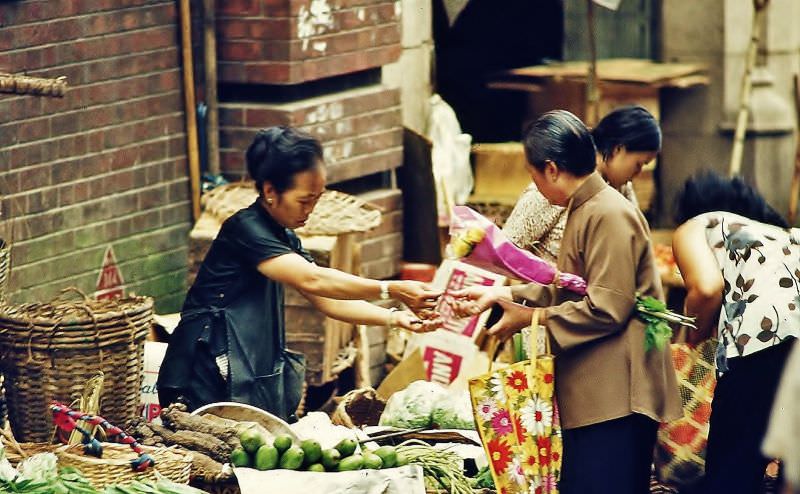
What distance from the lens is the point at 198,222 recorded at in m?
7.97

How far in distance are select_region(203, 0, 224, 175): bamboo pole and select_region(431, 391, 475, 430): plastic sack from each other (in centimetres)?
244

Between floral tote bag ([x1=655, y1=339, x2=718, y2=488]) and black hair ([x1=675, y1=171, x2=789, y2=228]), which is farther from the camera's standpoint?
floral tote bag ([x1=655, y1=339, x2=718, y2=488])

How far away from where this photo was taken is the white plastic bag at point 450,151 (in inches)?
390

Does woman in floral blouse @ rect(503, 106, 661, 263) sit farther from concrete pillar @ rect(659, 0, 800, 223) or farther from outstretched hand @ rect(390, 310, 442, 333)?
concrete pillar @ rect(659, 0, 800, 223)

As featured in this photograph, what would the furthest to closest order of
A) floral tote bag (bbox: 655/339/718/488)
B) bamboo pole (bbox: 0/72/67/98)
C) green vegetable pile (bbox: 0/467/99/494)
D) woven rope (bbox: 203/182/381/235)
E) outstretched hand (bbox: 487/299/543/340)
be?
woven rope (bbox: 203/182/381/235) < floral tote bag (bbox: 655/339/718/488) < bamboo pole (bbox: 0/72/67/98) < outstretched hand (bbox: 487/299/543/340) < green vegetable pile (bbox: 0/467/99/494)

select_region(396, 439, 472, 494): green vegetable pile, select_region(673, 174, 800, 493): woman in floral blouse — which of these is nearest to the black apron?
select_region(396, 439, 472, 494): green vegetable pile

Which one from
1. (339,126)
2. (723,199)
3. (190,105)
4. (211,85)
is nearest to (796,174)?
(339,126)

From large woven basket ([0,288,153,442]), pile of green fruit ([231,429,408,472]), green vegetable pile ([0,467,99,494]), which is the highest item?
large woven basket ([0,288,153,442])

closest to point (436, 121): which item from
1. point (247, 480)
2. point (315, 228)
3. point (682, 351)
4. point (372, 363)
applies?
point (372, 363)

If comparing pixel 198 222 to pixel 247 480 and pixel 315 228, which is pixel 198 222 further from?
pixel 247 480

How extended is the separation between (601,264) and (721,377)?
100 cm

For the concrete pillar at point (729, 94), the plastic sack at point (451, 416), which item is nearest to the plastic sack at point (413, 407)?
the plastic sack at point (451, 416)

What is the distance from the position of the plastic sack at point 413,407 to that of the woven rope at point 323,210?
3.72 ft

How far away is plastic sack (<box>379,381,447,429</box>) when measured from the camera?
6.77m
